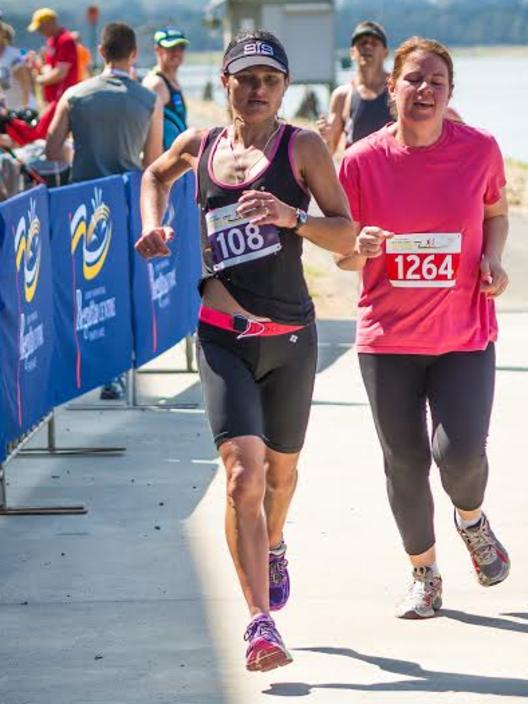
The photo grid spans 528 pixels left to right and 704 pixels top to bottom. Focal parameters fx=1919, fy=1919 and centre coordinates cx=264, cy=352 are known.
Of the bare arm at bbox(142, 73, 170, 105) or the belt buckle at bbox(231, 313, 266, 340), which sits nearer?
the belt buckle at bbox(231, 313, 266, 340)

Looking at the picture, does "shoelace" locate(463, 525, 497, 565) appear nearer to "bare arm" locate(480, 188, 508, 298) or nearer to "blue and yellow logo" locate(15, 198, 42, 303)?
"bare arm" locate(480, 188, 508, 298)

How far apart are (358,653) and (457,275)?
1289 mm

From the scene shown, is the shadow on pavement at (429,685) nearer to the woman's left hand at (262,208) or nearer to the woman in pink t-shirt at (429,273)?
the woman in pink t-shirt at (429,273)

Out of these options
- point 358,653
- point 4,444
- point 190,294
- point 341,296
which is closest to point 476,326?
point 358,653

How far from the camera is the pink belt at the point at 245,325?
6066 millimetres

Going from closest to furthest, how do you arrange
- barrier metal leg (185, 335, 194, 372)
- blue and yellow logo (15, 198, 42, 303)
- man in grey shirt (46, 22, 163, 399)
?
blue and yellow logo (15, 198, 42, 303) < man in grey shirt (46, 22, 163, 399) < barrier metal leg (185, 335, 194, 372)

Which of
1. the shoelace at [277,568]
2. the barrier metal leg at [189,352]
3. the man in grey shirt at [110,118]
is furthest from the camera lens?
the barrier metal leg at [189,352]

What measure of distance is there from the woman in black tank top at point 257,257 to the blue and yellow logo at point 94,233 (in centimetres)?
333

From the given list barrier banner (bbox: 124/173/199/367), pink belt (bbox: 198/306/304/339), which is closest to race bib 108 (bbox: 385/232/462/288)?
pink belt (bbox: 198/306/304/339)

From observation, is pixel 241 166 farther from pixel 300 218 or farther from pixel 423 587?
pixel 423 587

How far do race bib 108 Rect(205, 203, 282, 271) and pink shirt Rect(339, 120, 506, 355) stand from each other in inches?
19.3

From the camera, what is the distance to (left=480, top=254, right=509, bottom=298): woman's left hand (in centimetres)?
629

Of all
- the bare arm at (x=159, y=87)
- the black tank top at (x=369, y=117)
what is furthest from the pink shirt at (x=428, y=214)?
the bare arm at (x=159, y=87)

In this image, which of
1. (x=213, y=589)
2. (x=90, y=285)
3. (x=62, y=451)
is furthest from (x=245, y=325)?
(x=90, y=285)
